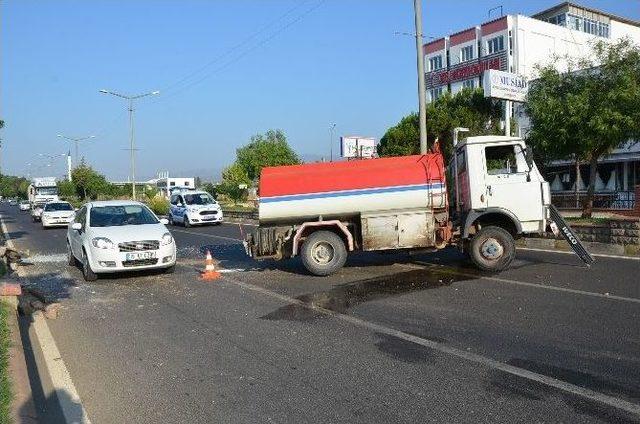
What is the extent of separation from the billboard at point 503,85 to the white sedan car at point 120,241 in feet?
46.0

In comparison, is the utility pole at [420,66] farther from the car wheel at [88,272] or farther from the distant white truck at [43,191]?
the distant white truck at [43,191]

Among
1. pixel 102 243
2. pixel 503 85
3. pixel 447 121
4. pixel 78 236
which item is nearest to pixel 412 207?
pixel 102 243

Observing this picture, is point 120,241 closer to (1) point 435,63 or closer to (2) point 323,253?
(2) point 323,253

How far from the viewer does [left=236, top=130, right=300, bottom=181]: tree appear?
6857 centimetres

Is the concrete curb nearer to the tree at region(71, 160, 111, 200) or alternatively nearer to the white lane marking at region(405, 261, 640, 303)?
the white lane marking at region(405, 261, 640, 303)

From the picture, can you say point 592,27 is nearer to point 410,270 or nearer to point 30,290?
point 410,270

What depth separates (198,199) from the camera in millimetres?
30406

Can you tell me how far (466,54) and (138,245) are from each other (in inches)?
2078

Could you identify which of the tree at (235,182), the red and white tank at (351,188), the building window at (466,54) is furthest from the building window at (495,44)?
the red and white tank at (351,188)

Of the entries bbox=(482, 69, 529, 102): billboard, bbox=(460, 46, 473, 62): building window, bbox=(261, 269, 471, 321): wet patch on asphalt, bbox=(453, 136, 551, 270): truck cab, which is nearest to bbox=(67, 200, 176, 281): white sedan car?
bbox=(261, 269, 471, 321): wet patch on asphalt

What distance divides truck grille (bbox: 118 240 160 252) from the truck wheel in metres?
6.11

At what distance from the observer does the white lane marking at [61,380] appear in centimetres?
468

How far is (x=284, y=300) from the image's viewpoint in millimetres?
9102

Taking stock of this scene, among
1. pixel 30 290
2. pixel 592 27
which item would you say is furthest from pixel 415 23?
pixel 592 27
